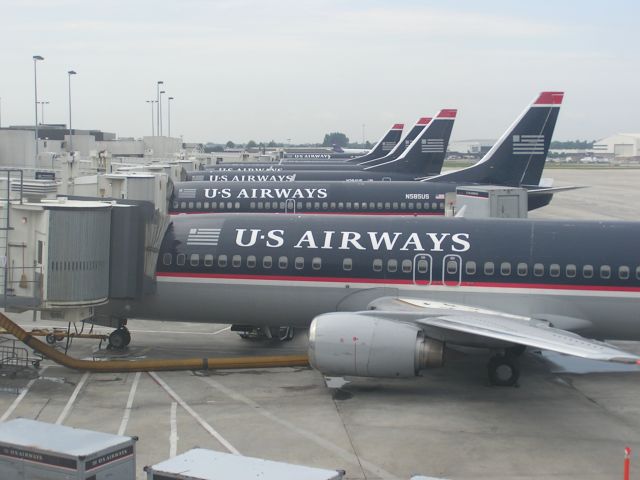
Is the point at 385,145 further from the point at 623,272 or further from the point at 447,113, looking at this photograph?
the point at 623,272

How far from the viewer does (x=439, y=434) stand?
18.5 meters

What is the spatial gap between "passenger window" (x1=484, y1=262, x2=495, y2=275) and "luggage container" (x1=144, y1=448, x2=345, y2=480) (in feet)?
42.1

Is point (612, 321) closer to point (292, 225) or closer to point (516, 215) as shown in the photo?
point (292, 225)

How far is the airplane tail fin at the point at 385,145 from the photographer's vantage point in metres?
96.8

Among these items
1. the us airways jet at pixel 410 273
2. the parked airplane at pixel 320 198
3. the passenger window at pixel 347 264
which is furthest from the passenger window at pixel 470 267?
the parked airplane at pixel 320 198

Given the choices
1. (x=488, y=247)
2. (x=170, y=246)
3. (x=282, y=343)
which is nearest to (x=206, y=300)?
(x=170, y=246)

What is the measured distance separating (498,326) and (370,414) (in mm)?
3910

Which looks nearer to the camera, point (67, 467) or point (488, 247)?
point (67, 467)

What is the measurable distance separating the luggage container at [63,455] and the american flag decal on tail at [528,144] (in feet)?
120

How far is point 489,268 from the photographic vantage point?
2369cm

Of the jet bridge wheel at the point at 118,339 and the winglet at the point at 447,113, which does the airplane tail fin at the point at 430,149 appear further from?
the jet bridge wheel at the point at 118,339

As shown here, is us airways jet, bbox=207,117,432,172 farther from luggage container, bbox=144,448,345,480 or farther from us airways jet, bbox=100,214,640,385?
luggage container, bbox=144,448,345,480

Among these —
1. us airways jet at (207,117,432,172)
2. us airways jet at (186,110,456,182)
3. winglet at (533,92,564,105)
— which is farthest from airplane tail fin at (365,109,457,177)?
winglet at (533,92,564,105)

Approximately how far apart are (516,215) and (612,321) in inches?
532
